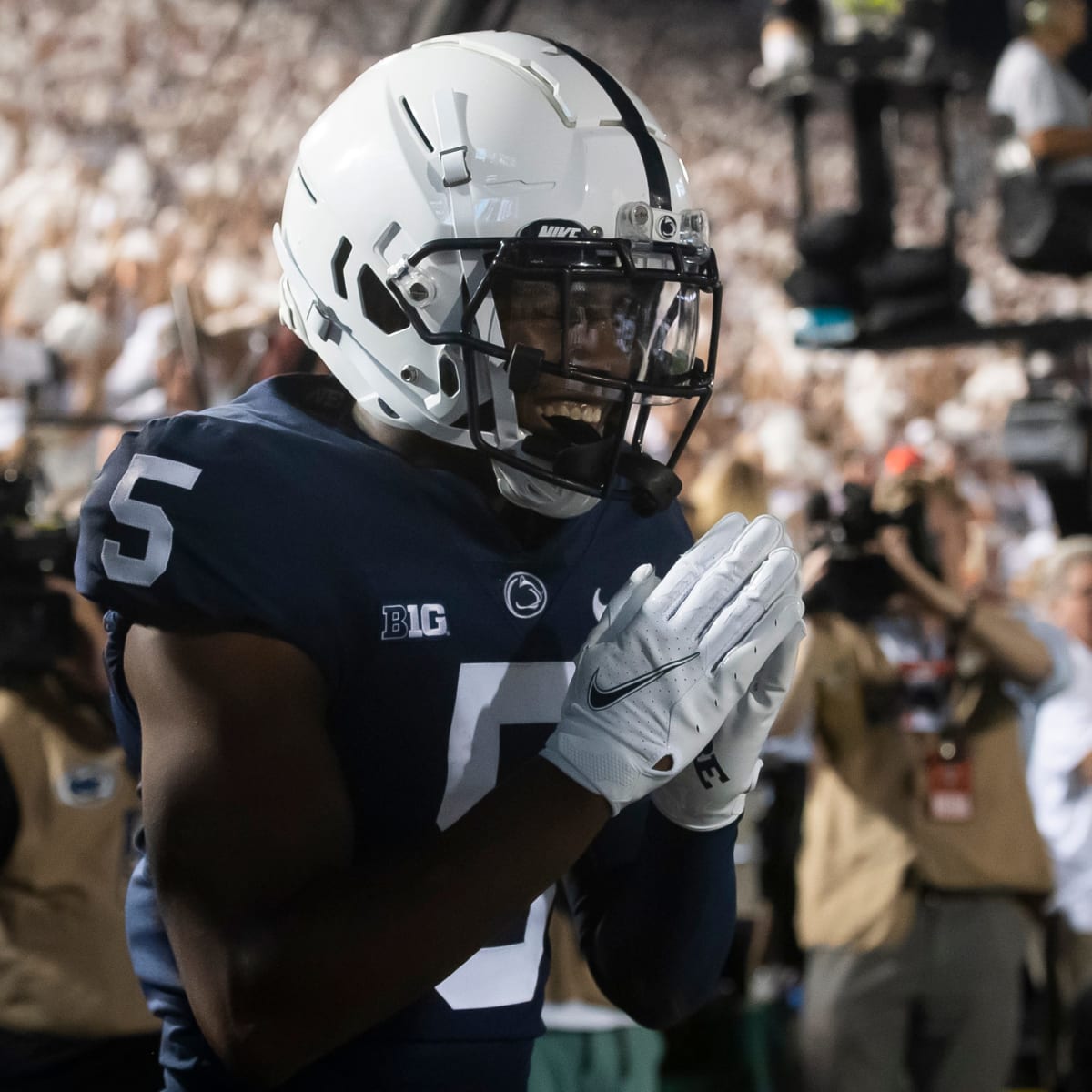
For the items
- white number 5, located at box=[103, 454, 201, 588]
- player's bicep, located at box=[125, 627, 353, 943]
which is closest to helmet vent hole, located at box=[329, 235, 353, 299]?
white number 5, located at box=[103, 454, 201, 588]

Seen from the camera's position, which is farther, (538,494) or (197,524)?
(538,494)

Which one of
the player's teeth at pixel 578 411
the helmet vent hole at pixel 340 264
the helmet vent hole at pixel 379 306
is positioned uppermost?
the helmet vent hole at pixel 340 264

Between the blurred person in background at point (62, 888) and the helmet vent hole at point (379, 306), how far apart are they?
1.31 meters

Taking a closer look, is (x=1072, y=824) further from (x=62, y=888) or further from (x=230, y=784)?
(x=230, y=784)

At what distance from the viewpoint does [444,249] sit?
1.22 m

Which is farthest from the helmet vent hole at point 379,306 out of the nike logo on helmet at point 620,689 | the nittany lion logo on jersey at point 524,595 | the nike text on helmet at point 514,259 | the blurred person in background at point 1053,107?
the blurred person in background at point 1053,107

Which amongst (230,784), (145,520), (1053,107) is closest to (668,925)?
(230,784)

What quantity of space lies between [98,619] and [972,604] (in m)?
1.64

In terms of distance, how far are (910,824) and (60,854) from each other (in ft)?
5.30

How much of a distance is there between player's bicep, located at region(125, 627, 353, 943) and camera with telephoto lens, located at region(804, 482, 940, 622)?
2.13 m

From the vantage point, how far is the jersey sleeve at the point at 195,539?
1.09m

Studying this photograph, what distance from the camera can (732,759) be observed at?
Result: 1237 millimetres

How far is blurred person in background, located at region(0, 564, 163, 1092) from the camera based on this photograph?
89.6 inches

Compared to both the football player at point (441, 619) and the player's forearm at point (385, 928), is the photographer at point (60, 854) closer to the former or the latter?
the football player at point (441, 619)
